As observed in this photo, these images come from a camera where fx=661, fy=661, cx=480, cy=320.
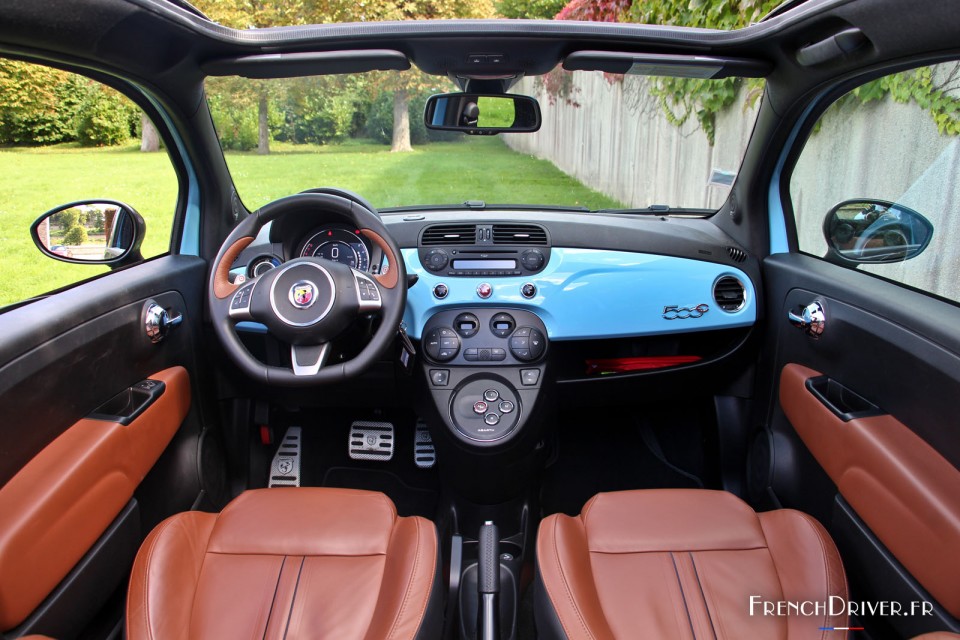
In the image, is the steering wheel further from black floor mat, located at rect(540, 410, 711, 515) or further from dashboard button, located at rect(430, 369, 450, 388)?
black floor mat, located at rect(540, 410, 711, 515)

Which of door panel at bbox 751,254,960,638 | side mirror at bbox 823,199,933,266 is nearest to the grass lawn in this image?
side mirror at bbox 823,199,933,266

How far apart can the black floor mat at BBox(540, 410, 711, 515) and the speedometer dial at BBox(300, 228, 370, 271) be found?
1233 millimetres

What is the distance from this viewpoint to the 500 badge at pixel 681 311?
2465mm

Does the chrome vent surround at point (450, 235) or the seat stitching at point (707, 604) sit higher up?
the chrome vent surround at point (450, 235)

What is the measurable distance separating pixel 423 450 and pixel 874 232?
6.28 ft

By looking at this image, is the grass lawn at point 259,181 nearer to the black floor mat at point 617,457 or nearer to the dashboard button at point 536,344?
the dashboard button at point 536,344

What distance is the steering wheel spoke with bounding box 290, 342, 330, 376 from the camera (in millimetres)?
1833

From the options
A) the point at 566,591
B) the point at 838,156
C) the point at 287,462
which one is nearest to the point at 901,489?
the point at 566,591

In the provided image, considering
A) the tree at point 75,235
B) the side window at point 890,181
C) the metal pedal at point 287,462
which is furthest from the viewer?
the metal pedal at point 287,462

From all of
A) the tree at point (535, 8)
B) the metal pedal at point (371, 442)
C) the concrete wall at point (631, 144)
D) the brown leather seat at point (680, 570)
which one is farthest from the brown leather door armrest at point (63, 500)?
the tree at point (535, 8)

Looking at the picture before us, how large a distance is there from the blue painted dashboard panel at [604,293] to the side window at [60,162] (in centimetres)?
103

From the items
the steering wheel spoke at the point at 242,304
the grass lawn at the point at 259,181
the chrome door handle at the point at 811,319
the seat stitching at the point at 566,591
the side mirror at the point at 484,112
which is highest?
the side mirror at the point at 484,112

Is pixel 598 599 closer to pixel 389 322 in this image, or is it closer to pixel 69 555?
pixel 389 322

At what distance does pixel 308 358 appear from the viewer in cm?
185
